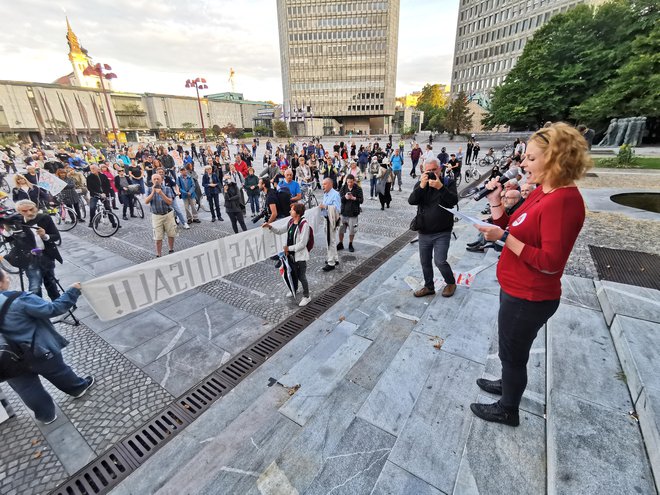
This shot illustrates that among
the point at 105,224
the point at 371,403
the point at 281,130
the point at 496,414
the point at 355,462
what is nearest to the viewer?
the point at 355,462

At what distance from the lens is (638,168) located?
16.6 meters

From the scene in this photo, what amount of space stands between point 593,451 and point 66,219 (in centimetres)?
1493

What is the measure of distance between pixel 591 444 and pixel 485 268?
4.09m

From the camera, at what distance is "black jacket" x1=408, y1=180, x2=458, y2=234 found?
4637 mm

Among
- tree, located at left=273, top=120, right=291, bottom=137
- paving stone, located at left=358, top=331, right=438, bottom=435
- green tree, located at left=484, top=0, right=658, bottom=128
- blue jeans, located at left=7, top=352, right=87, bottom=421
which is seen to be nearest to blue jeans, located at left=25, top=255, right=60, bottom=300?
blue jeans, located at left=7, top=352, right=87, bottom=421

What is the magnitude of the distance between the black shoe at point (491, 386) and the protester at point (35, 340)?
173 inches

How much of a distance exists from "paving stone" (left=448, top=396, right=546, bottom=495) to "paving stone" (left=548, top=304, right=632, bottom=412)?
23.4 inches

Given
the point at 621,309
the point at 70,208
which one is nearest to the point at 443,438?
the point at 621,309

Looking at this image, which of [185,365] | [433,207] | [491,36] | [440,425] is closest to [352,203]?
[433,207]

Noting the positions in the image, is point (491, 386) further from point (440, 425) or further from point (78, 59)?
point (78, 59)

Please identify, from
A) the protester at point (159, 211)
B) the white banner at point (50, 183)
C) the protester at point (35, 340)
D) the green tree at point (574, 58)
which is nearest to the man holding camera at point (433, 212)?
the protester at point (35, 340)

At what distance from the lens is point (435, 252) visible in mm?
4945

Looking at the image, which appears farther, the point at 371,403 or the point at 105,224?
the point at 105,224

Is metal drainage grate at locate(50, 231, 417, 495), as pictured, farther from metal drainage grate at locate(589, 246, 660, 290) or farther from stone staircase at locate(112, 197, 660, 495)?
metal drainage grate at locate(589, 246, 660, 290)
